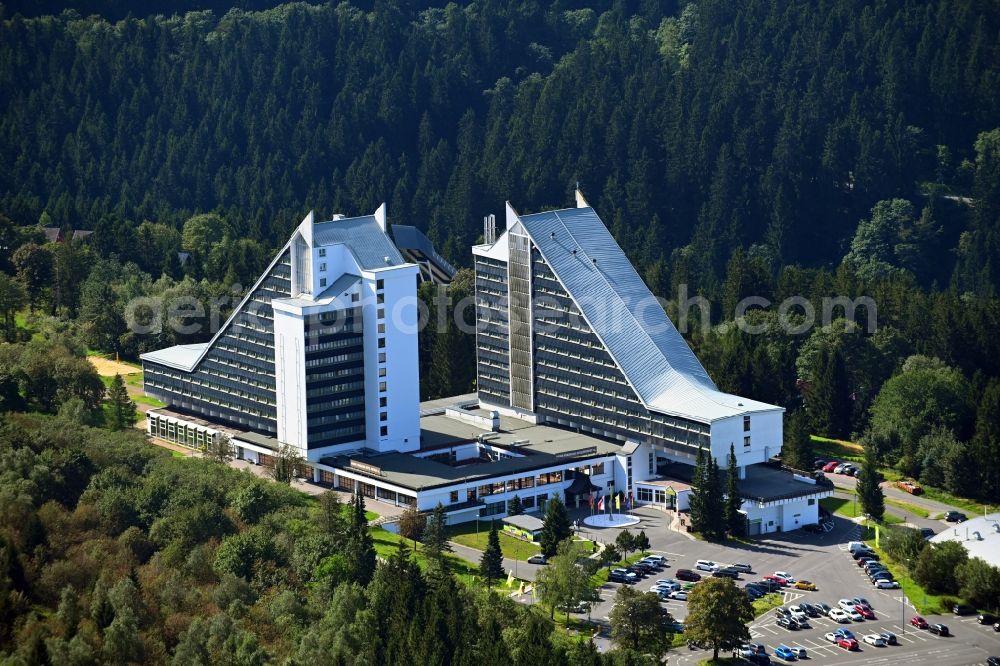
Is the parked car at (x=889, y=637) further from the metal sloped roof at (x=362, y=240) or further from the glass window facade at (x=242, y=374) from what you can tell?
the glass window facade at (x=242, y=374)

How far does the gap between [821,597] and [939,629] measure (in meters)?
7.91

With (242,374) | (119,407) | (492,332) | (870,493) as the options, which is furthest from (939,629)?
(119,407)

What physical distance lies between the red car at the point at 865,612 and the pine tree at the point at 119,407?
56.2 metres

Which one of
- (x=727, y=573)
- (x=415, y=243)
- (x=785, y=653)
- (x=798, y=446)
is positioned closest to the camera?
(x=785, y=653)

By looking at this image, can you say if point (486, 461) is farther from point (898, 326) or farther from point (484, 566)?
point (898, 326)

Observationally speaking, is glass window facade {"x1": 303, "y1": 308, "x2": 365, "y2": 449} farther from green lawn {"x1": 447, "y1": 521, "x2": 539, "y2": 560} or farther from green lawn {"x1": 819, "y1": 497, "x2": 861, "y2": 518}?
green lawn {"x1": 819, "y1": 497, "x2": 861, "y2": 518}

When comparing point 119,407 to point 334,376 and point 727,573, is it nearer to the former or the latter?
point 334,376

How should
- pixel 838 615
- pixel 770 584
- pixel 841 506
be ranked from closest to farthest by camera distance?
pixel 838 615 → pixel 770 584 → pixel 841 506

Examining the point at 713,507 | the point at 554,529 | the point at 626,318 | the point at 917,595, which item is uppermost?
the point at 626,318

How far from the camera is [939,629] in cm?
10781

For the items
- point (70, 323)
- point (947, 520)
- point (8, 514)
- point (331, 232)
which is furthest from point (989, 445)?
point (70, 323)

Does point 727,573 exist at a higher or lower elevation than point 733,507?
lower

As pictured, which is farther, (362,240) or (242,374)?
(242,374)

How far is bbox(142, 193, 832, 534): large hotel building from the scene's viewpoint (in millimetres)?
129250
